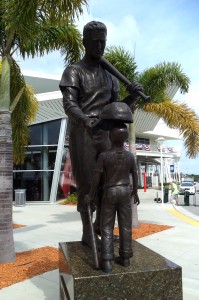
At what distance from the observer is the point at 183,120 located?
928 centimetres

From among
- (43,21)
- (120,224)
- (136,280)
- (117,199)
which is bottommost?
(136,280)

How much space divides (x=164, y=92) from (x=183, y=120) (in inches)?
51.1

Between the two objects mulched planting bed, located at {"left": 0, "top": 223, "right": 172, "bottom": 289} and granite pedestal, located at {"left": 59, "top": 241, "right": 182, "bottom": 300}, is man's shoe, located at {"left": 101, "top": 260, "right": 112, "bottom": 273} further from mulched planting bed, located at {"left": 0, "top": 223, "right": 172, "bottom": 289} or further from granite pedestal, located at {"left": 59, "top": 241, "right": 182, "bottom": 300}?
A: mulched planting bed, located at {"left": 0, "top": 223, "right": 172, "bottom": 289}

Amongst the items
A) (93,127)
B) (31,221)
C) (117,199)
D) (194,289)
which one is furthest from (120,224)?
(31,221)

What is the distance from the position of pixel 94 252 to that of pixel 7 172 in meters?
3.70

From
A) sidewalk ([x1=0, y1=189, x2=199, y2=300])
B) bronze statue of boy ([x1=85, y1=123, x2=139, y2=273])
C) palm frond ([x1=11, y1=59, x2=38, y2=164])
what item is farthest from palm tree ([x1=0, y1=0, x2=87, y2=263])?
bronze statue of boy ([x1=85, y1=123, x2=139, y2=273])

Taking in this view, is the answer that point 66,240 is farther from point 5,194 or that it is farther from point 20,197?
point 20,197

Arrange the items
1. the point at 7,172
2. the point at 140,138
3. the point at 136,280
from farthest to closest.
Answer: the point at 140,138 → the point at 7,172 → the point at 136,280

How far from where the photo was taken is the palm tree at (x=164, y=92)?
30.5ft

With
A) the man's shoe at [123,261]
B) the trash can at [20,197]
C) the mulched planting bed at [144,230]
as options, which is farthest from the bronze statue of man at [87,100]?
the trash can at [20,197]

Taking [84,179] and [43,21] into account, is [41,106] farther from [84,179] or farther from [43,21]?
[84,179]

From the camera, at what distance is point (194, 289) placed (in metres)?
4.62

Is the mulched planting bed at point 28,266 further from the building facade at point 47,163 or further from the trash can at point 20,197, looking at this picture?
the building facade at point 47,163

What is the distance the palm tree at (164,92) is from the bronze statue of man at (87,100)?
5779 millimetres
